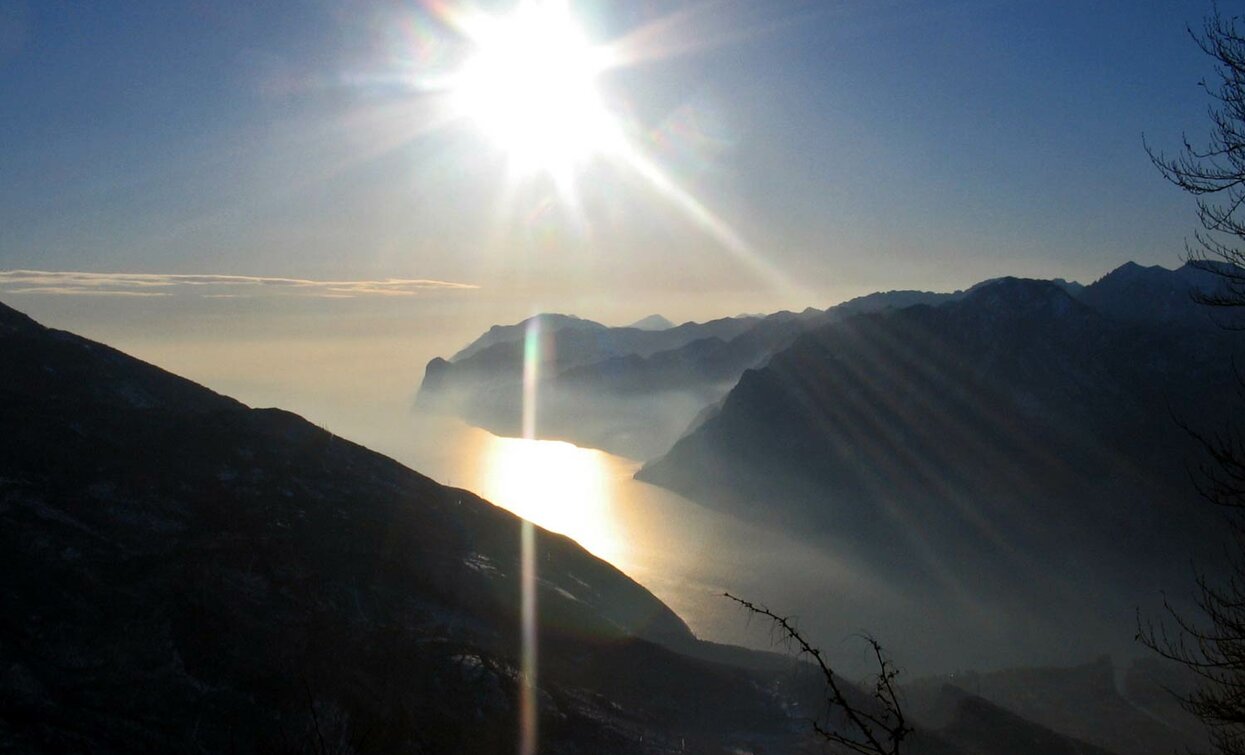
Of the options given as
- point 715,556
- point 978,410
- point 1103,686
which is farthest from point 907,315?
point 1103,686

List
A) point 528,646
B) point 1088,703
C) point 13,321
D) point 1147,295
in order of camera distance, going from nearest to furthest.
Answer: point 528,646 → point 13,321 → point 1088,703 → point 1147,295

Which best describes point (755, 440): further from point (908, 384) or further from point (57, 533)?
point (57, 533)

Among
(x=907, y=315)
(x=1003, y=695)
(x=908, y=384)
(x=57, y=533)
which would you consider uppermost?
(x=907, y=315)

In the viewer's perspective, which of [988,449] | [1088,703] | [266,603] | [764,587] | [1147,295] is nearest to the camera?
[266,603]

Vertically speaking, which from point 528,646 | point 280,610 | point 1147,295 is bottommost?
point 528,646

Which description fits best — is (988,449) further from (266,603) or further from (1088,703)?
(266,603)

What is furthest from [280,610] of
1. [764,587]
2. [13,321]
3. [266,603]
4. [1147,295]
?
[1147,295]

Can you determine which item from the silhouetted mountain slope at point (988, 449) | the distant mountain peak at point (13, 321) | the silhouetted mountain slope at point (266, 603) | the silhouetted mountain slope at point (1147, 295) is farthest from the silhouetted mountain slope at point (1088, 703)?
the silhouetted mountain slope at point (1147, 295)
